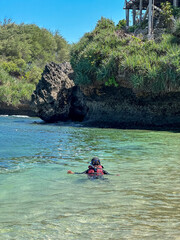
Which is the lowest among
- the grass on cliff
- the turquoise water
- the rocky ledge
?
the turquoise water

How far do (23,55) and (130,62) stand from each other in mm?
→ 42173

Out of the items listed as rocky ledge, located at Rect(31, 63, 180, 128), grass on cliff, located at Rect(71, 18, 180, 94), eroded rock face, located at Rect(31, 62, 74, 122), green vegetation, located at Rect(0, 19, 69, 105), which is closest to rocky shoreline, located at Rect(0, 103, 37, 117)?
green vegetation, located at Rect(0, 19, 69, 105)

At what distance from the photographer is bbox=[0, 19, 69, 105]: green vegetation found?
133 feet

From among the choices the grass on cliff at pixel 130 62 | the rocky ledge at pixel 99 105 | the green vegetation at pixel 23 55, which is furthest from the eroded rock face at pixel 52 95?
the green vegetation at pixel 23 55

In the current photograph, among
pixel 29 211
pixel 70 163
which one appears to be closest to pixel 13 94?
pixel 70 163

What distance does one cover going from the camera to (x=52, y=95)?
25844mm

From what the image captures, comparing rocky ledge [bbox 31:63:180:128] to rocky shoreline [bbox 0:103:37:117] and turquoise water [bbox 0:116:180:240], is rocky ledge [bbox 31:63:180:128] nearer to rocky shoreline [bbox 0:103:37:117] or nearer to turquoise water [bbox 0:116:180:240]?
turquoise water [bbox 0:116:180:240]

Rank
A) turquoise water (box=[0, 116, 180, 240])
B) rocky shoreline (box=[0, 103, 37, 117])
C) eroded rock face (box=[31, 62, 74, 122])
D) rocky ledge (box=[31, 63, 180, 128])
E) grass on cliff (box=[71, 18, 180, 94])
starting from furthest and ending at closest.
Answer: rocky shoreline (box=[0, 103, 37, 117]) → eroded rock face (box=[31, 62, 74, 122]) → rocky ledge (box=[31, 63, 180, 128]) → grass on cliff (box=[71, 18, 180, 94]) → turquoise water (box=[0, 116, 180, 240])

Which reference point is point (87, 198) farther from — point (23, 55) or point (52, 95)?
point (23, 55)

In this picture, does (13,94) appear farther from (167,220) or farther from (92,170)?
(167,220)

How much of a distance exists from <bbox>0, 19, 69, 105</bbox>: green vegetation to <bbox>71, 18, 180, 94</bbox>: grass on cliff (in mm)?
18314

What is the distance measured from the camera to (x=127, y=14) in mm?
29500

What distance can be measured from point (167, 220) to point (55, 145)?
825 centimetres

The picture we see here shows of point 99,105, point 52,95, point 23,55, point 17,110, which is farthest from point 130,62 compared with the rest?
point 23,55
